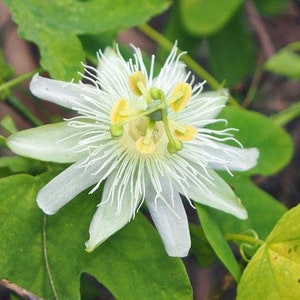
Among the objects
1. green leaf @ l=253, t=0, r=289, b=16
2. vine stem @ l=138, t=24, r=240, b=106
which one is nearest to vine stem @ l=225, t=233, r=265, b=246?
vine stem @ l=138, t=24, r=240, b=106

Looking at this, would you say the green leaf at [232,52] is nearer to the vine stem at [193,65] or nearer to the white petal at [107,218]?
the vine stem at [193,65]

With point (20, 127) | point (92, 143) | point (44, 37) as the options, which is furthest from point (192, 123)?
point (20, 127)

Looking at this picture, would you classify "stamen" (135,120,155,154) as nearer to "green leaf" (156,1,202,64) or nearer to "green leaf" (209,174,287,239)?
"green leaf" (209,174,287,239)

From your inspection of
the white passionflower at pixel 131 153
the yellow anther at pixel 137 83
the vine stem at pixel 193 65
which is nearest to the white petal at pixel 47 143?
the white passionflower at pixel 131 153

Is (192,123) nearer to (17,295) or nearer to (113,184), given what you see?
(113,184)

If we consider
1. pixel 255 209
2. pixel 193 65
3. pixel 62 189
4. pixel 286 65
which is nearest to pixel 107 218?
pixel 62 189
